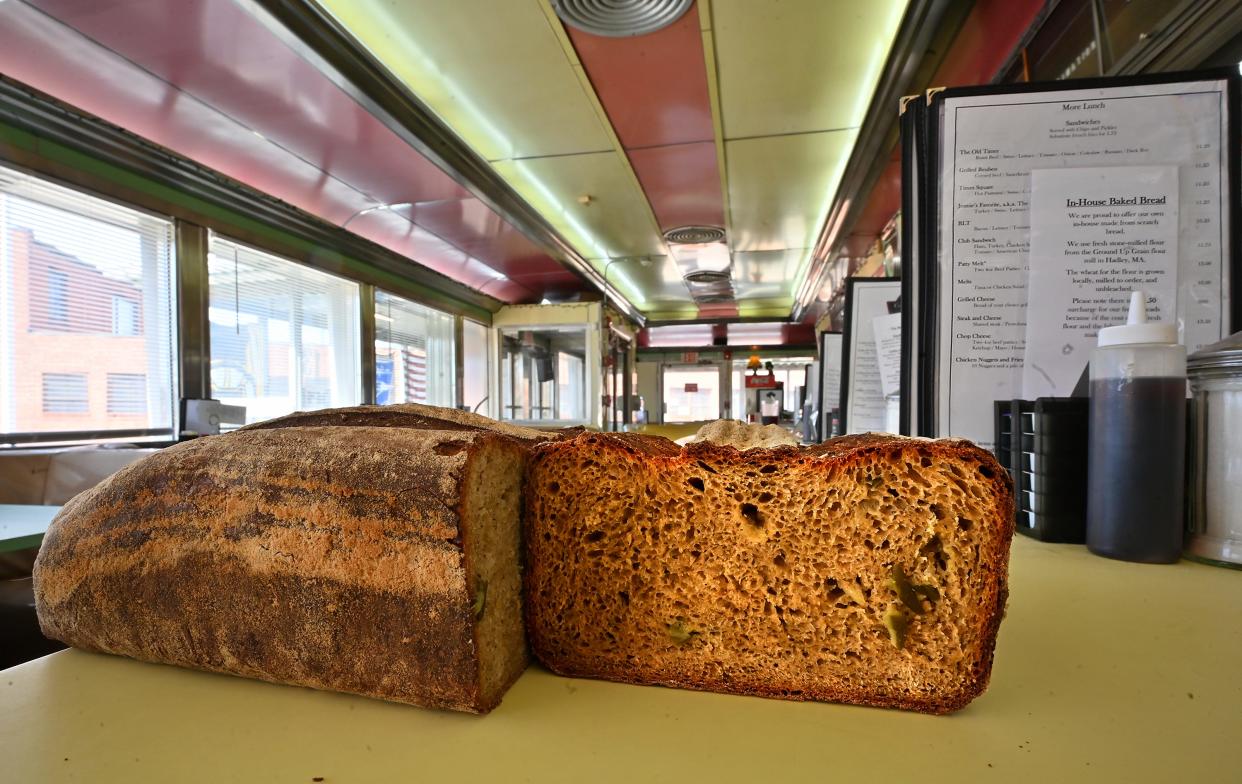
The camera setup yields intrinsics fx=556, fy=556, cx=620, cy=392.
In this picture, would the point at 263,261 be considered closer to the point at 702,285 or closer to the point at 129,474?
the point at 129,474

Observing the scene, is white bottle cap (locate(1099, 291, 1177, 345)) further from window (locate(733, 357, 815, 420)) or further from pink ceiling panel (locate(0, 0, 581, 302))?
window (locate(733, 357, 815, 420))

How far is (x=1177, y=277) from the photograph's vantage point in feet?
2.80

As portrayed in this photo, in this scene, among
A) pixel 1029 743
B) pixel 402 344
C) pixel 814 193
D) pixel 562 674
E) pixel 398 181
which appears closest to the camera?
pixel 1029 743

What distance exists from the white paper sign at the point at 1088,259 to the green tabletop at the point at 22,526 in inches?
63.3

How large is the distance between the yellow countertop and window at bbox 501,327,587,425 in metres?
5.40

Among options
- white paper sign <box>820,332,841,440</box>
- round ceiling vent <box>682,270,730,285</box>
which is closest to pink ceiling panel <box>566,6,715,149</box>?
white paper sign <box>820,332,841,440</box>

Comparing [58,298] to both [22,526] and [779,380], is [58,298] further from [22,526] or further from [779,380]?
[779,380]

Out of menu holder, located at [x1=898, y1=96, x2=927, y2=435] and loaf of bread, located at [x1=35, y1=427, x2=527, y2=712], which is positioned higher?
menu holder, located at [x1=898, y1=96, x2=927, y2=435]

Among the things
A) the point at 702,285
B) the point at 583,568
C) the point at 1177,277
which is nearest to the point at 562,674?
the point at 583,568

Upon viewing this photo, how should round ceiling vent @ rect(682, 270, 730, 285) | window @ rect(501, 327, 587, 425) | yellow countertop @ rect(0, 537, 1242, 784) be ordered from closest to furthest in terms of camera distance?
yellow countertop @ rect(0, 537, 1242, 784), round ceiling vent @ rect(682, 270, 730, 285), window @ rect(501, 327, 587, 425)

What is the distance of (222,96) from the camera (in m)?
2.13

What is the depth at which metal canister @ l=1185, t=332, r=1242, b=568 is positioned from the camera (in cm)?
66

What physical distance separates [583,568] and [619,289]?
245 inches

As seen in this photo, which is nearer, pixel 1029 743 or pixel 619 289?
pixel 1029 743
